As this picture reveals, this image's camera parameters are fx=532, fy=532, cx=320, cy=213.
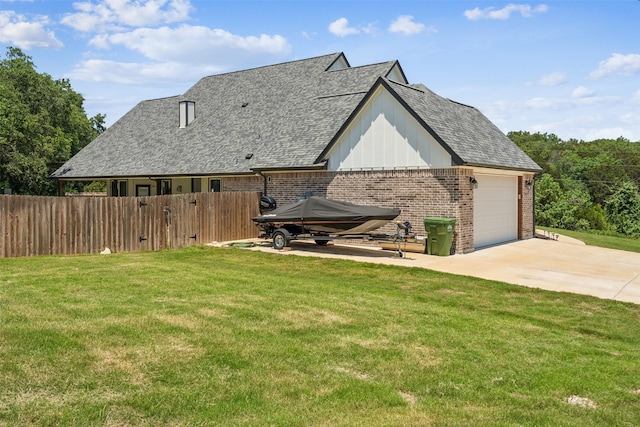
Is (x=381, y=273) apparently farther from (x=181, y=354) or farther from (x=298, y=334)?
(x=181, y=354)

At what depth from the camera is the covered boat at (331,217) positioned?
16625 mm

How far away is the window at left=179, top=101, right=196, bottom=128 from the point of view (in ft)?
101

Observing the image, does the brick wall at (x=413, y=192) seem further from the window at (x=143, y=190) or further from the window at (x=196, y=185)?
the window at (x=143, y=190)

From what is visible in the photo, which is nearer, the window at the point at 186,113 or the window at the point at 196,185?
the window at the point at 196,185

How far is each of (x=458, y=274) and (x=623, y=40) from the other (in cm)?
725

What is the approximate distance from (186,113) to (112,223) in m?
15.3

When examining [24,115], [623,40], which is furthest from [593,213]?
[24,115]

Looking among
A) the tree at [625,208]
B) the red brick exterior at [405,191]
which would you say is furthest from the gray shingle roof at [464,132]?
the tree at [625,208]

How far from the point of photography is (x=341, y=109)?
76.2 feet

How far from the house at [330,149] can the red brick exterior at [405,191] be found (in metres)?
0.04

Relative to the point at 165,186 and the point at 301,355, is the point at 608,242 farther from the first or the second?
the point at 301,355

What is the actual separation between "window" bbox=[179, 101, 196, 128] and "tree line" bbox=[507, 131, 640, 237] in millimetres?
28169

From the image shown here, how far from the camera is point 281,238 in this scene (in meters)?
18.0

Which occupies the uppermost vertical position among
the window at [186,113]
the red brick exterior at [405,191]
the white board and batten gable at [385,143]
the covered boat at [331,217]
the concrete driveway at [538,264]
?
the window at [186,113]
